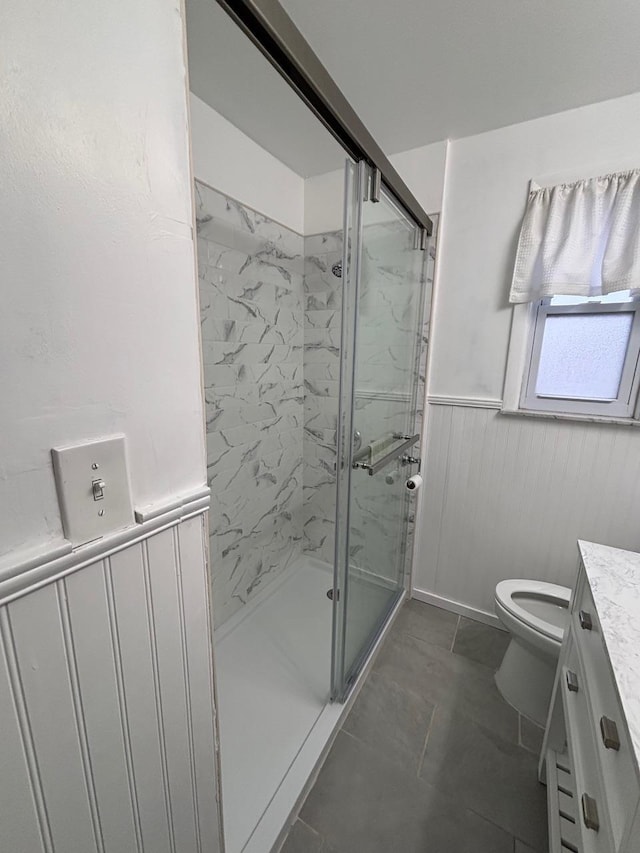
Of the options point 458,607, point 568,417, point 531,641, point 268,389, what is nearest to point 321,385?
point 268,389

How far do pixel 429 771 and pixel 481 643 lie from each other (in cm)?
69

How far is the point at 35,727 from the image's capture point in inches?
17.2

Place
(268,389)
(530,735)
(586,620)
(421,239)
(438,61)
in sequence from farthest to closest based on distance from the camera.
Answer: (268,389), (421,239), (530,735), (438,61), (586,620)

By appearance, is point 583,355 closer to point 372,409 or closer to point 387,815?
point 372,409

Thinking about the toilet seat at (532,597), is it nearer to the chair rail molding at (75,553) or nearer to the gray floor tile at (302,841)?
the gray floor tile at (302,841)

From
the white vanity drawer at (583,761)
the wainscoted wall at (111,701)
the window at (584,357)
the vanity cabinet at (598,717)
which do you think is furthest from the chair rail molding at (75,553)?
the window at (584,357)

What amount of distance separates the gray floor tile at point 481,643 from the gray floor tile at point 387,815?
63 cm

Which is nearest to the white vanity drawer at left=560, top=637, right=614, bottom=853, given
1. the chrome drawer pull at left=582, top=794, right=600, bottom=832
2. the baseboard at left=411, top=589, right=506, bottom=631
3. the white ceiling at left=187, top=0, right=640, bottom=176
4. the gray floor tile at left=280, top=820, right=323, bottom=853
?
the chrome drawer pull at left=582, top=794, right=600, bottom=832

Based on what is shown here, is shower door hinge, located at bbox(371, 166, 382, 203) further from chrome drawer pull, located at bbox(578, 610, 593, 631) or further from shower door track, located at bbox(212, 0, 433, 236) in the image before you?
chrome drawer pull, located at bbox(578, 610, 593, 631)

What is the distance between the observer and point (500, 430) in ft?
5.49

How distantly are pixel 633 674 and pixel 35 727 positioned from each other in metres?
0.97

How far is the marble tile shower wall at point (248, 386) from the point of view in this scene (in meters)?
1.59

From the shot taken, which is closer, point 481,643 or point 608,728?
point 608,728

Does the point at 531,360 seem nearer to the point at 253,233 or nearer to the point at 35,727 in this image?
the point at 253,233
